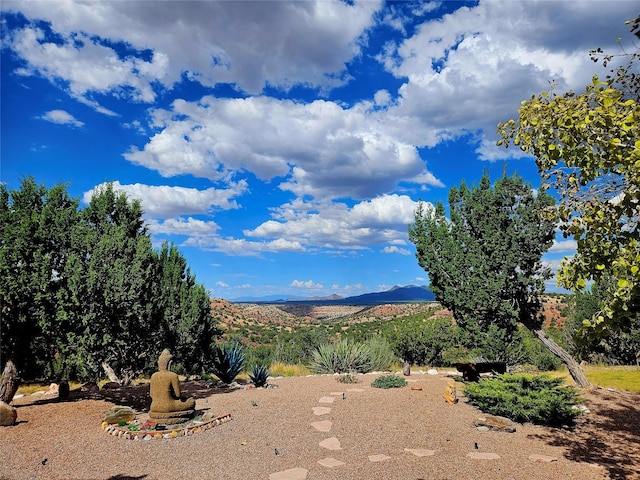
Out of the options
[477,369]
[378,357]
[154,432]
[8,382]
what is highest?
[8,382]

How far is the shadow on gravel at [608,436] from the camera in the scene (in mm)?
5930

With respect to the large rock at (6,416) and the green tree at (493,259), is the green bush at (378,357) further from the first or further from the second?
the large rock at (6,416)

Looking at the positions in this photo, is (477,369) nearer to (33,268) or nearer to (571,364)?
(571,364)

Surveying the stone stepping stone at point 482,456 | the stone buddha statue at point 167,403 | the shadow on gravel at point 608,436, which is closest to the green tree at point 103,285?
the stone buddha statue at point 167,403

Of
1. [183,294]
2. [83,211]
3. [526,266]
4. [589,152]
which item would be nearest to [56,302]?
[83,211]

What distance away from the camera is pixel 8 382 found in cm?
832

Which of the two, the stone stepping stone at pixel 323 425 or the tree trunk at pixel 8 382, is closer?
the stone stepping stone at pixel 323 425

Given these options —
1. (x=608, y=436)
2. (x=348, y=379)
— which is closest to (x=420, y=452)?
(x=608, y=436)

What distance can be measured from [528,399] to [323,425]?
416 centimetres

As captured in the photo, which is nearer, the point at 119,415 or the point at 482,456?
the point at 482,456

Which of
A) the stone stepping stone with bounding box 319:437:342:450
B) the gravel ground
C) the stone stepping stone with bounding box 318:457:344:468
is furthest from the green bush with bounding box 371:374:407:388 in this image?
the stone stepping stone with bounding box 318:457:344:468

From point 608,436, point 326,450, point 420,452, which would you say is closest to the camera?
point 420,452

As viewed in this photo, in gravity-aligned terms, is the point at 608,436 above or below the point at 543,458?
below

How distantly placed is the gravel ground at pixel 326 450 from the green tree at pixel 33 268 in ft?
5.13
